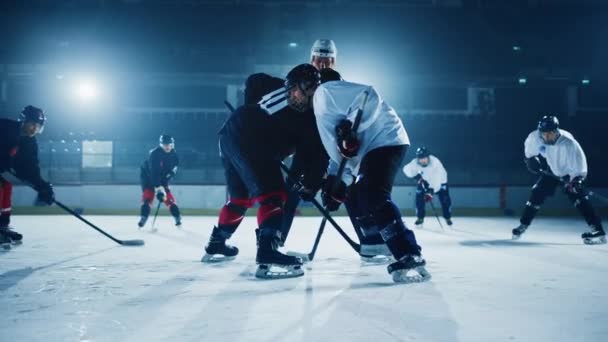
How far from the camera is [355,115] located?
2756 millimetres

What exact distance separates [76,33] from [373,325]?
21.6 meters

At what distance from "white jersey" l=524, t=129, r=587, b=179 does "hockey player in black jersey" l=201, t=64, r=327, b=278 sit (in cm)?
345

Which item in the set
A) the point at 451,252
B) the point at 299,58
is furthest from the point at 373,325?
the point at 299,58

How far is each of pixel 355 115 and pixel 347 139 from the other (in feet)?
0.64

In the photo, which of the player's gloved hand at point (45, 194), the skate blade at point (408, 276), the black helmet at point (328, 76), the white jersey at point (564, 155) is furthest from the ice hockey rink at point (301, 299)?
the white jersey at point (564, 155)

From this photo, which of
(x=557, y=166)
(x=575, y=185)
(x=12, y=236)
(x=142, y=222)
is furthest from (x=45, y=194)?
(x=575, y=185)

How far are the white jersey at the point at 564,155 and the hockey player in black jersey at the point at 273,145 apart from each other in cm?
345

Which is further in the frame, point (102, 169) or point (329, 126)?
point (102, 169)

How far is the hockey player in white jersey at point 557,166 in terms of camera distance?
5.43 m

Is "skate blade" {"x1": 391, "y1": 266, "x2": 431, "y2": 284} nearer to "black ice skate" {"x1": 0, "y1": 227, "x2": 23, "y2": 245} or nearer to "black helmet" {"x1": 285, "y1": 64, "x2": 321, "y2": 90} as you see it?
"black helmet" {"x1": 285, "y1": 64, "x2": 321, "y2": 90}

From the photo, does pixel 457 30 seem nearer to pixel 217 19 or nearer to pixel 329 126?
pixel 217 19

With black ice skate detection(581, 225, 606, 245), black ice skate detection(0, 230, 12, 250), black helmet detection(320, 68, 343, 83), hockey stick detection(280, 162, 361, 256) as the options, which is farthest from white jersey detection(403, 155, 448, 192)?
black ice skate detection(0, 230, 12, 250)

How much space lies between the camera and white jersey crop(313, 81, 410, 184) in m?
2.74

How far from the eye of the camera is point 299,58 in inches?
749
